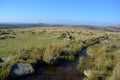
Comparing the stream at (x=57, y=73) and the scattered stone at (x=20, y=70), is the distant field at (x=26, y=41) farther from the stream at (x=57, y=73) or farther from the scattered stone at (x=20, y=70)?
the stream at (x=57, y=73)

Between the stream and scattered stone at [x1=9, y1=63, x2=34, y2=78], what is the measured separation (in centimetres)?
48

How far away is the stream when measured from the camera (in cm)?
1555

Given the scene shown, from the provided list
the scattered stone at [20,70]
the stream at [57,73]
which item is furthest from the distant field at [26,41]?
the stream at [57,73]

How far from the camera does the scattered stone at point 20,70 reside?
1503cm

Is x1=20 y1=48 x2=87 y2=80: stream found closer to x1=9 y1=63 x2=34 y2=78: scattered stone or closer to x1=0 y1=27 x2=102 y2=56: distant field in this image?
x1=9 y1=63 x2=34 y2=78: scattered stone

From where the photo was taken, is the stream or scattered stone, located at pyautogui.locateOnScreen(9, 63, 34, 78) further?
the stream

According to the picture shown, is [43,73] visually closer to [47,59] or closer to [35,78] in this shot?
[35,78]

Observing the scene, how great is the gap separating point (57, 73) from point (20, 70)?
3.23 m

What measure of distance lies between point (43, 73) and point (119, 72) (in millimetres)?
7074

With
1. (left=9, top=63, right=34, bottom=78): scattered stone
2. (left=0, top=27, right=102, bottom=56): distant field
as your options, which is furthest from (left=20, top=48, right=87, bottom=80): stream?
(left=0, top=27, right=102, bottom=56): distant field

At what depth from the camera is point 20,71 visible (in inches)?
611

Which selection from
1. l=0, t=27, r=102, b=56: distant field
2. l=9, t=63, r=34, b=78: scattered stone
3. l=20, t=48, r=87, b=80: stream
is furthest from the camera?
l=0, t=27, r=102, b=56: distant field

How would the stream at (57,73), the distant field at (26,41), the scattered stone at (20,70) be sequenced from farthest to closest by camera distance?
the distant field at (26,41), the stream at (57,73), the scattered stone at (20,70)

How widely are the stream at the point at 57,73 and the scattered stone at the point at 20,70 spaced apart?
476mm
